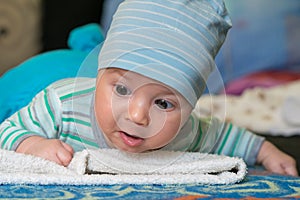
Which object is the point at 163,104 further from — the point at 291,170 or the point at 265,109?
the point at 265,109

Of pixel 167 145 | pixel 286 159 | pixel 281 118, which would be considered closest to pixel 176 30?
pixel 167 145

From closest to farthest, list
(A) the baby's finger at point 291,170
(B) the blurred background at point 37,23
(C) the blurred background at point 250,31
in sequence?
(A) the baby's finger at point 291,170 → (C) the blurred background at point 250,31 → (B) the blurred background at point 37,23

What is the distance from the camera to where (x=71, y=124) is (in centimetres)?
103

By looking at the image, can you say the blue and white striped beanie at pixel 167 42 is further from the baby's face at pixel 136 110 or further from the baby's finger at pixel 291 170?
the baby's finger at pixel 291 170

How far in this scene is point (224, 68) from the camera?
211cm

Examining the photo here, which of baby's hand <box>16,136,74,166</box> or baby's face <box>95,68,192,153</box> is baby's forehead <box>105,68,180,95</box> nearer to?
baby's face <box>95,68,192,153</box>

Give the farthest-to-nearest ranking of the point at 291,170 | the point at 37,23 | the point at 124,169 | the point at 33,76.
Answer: the point at 37,23
the point at 33,76
the point at 291,170
the point at 124,169

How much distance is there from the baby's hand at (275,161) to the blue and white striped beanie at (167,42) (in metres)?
0.27

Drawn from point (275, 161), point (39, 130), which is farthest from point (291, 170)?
point (39, 130)

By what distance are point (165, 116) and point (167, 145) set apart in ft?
0.37

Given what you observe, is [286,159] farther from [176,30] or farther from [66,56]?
[66,56]

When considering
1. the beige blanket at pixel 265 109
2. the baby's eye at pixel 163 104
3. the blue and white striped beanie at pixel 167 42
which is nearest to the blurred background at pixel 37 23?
the beige blanket at pixel 265 109

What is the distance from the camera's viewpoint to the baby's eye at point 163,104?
2.83ft

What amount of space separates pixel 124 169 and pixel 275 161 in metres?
0.34
